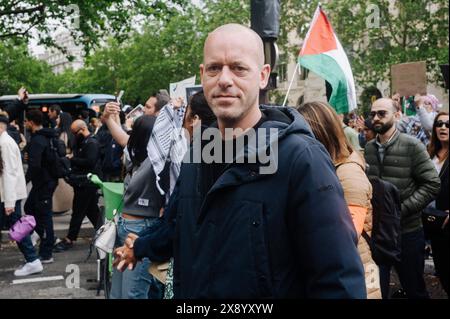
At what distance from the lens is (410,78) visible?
9.31m

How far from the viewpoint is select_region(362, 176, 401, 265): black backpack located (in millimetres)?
4121

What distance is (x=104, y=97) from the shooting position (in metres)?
28.3

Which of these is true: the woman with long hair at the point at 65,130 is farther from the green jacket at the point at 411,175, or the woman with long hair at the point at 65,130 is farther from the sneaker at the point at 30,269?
the green jacket at the point at 411,175

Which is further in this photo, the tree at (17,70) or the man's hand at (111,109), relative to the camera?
the tree at (17,70)

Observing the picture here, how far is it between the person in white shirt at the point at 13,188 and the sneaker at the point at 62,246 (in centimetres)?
123

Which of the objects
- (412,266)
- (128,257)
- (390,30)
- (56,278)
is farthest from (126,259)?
(390,30)

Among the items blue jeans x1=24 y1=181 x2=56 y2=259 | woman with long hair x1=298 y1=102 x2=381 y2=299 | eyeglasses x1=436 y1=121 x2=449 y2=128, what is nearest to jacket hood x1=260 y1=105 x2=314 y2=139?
woman with long hair x1=298 y1=102 x2=381 y2=299

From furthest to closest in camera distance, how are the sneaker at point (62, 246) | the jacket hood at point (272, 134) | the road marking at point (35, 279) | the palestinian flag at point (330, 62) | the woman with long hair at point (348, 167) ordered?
1. the sneaker at point (62, 246)
2. the road marking at point (35, 279)
3. the palestinian flag at point (330, 62)
4. the woman with long hair at point (348, 167)
5. the jacket hood at point (272, 134)

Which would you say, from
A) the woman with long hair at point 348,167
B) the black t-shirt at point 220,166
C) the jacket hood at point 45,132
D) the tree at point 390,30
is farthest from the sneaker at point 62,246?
the tree at point 390,30

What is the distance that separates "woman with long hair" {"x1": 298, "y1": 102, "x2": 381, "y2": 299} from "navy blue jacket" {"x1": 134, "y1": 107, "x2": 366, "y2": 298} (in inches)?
56.5

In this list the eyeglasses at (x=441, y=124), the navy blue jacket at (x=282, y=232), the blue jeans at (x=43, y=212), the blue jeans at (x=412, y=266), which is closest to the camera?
the navy blue jacket at (x=282, y=232)

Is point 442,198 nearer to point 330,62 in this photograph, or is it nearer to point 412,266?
point 412,266

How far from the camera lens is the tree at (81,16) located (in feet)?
44.9

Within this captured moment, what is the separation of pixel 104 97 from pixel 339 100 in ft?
77.8
